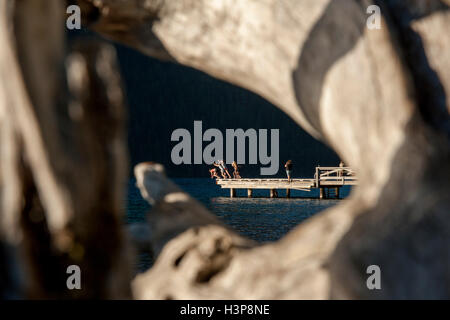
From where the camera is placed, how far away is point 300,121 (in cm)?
356

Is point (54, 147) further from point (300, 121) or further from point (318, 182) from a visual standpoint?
point (318, 182)

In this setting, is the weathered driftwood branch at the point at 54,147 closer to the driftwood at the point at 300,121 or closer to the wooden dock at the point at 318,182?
the driftwood at the point at 300,121

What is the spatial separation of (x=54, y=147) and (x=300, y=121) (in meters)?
2.51

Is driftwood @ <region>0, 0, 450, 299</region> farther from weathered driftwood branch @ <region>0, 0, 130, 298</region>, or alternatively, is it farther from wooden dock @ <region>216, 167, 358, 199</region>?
wooden dock @ <region>216, 167, 358, 199</region>

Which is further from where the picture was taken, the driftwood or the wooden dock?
the wooden dock

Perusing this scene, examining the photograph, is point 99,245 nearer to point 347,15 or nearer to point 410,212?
point 410,212

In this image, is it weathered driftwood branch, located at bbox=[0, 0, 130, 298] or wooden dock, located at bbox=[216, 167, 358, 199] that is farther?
wooden dock, located at bbox=[216, 167, 358, 199]

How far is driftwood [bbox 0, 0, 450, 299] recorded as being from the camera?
1.29 metres

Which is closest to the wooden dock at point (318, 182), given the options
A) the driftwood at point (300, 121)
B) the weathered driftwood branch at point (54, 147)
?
the driftwood at point (300, 121)

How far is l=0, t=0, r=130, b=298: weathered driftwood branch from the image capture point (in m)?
1.25

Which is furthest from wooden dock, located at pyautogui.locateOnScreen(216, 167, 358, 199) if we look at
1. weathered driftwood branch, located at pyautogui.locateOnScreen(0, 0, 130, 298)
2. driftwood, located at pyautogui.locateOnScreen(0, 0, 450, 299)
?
weathered driftwood branch, located at pyautogui.locateOnScreen(0, 0, 130, 298)

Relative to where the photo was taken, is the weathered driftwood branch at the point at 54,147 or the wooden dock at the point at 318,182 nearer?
the weathered driftwood branch at the point at 54,147

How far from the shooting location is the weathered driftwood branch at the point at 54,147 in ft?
4.10
